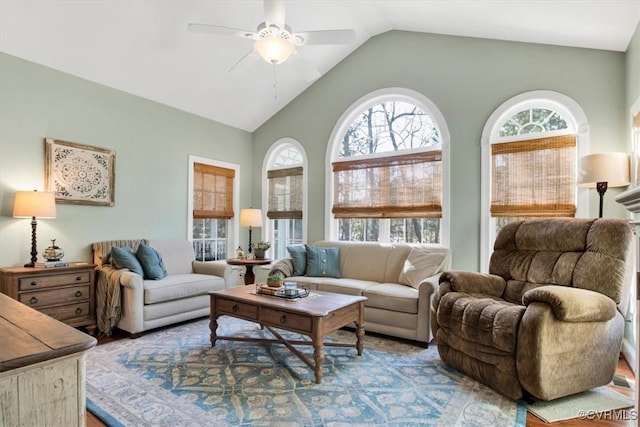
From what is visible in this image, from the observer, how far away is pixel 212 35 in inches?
157

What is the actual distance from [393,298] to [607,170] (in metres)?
2.08

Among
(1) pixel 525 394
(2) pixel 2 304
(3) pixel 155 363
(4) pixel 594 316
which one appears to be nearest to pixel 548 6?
(4) pixel 594 316

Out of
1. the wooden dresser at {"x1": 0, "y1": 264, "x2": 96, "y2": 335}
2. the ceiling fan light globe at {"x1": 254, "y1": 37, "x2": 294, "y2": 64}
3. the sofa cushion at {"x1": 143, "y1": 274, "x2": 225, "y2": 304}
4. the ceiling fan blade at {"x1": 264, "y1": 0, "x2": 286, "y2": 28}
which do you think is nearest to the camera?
A: the ceiling fan blade at {"x1": 264, "y1": 0, "x2": 286, "y2": 28}

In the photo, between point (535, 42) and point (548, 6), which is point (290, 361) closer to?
point (548, 6)

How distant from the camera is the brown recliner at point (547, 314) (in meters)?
2.21

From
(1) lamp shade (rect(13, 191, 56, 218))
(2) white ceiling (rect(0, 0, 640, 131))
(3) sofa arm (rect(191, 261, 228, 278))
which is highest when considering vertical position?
(2) white ceiling (rect(0, 0, 640, 131))

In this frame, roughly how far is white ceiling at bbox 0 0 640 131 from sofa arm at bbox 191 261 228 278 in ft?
7.19

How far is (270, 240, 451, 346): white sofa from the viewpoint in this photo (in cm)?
333

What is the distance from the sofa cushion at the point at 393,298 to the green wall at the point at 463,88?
3.15 ft

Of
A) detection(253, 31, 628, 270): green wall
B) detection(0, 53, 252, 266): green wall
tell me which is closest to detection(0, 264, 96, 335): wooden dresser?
detection(0, 53, 252, 266): green wall

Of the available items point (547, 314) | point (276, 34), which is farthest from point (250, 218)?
point (547, 314)

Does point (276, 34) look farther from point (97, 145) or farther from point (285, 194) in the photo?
point (285, 194)

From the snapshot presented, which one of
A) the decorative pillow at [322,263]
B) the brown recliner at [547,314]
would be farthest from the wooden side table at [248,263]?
the brown recliner at [547,314]

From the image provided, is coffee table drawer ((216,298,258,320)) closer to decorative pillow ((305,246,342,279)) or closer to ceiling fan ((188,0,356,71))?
decorative pillow ((305,246,342,279))
